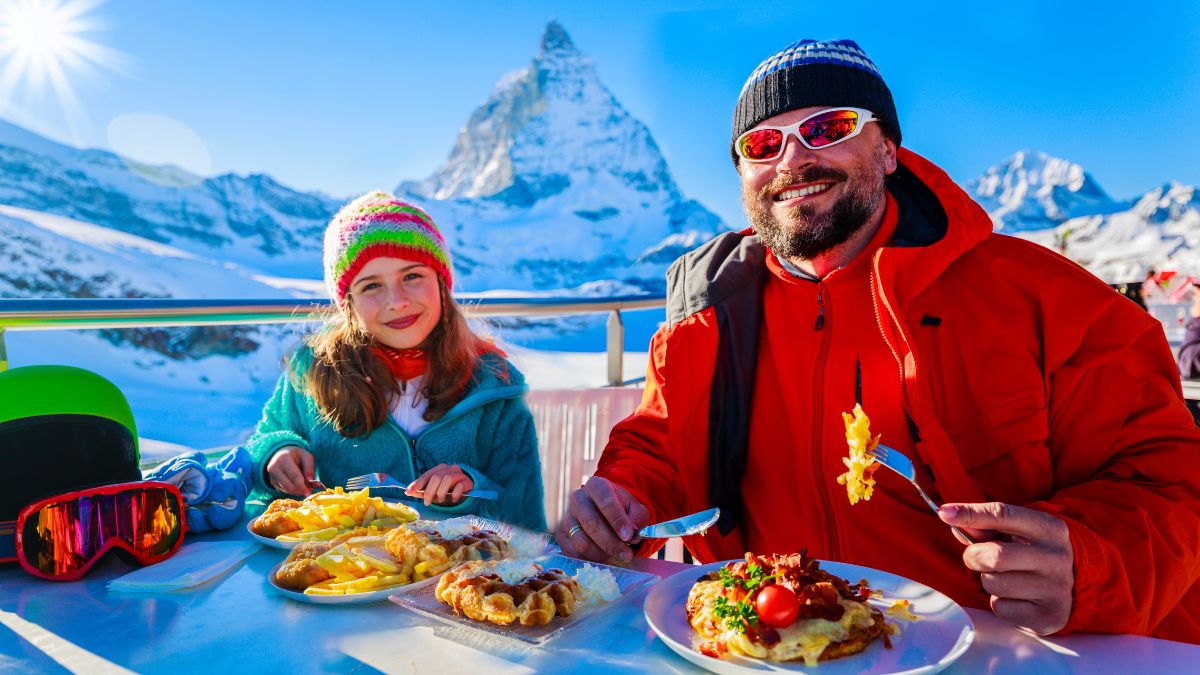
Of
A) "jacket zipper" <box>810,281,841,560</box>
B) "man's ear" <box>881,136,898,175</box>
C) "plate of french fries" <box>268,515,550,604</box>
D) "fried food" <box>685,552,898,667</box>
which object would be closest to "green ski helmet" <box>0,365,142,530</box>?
"plate of french fries" <box>268,515,550,604</box>

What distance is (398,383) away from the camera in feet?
6.98

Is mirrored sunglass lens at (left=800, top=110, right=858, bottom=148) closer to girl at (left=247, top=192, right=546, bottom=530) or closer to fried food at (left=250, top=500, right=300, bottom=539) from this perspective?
girl at (left=247, top=192, right=546, bottom=530)

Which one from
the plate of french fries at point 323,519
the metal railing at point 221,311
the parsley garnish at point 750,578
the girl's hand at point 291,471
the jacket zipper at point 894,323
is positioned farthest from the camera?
Result: the metal railing at point 221,311

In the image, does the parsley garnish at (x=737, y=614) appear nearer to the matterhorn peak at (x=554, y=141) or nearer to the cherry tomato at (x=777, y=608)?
the cherry tomato at (x=777, y=608)

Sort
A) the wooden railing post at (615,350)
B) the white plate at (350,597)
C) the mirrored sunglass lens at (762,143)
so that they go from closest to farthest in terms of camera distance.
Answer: the white plate at (350,597)
the mirrored sunglass lens at (762,143)
the wooden railing post at (615,350)

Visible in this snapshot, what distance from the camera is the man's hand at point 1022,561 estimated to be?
32.0 inches

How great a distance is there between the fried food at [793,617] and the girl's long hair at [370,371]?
4.42 ft

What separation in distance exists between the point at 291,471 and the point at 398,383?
0.50 meters

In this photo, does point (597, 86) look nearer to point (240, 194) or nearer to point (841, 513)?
point (240, 194)

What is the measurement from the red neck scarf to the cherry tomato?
1.55m

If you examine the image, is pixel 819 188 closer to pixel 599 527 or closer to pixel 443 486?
pixel 599 527

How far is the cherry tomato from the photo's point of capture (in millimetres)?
770

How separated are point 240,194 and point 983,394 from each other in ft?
183

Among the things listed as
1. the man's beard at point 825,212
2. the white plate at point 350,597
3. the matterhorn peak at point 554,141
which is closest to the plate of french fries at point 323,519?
the white plate at point 350,597
